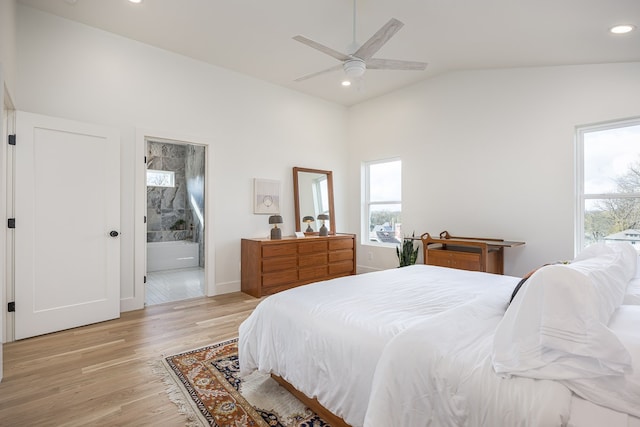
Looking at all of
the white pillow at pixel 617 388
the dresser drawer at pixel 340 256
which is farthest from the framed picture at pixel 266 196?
the white pillow at pixel 617 388

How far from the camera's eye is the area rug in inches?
67.2

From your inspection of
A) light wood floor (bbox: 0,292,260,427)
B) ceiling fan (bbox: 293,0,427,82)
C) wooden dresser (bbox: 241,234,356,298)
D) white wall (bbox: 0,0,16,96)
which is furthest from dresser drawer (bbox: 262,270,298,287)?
white wall (bbox: 0,0,16,96)

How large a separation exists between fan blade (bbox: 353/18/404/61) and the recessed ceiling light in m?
2.00

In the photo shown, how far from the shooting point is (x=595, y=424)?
2.73ft

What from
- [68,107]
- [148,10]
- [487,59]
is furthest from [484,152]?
[68,107]

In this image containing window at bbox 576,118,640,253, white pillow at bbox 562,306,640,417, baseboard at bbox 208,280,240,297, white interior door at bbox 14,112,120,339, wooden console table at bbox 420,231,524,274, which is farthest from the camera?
baseboard at bbox 208,280,240,297

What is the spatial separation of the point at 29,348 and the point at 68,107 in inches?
91.0

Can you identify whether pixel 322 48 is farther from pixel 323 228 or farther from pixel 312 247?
pixel 323 228

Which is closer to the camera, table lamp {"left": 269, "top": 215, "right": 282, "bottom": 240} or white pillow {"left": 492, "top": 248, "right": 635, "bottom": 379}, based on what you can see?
white pillow {"left": 492, "top": 248, "right": 635, "bottom": 379}

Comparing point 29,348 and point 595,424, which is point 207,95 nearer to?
point 29,348

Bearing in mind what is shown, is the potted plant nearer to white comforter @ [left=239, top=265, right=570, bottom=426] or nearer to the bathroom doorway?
white comforter @ [left=239, top=265, right=570, bottom=426]

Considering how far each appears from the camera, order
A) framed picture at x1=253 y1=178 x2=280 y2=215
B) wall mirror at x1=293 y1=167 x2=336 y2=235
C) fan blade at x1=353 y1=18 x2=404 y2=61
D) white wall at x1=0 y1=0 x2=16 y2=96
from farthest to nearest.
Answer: wall mirror at x1=293 y1=167 x2=336 y2=235 < framed picture at x1=253 y1=178 x2=280 y2=215 < white wall at x1=0 y1=0 x2=16 y2=96 < fan blade at x1=353 y1=18 x2=404 y2=61

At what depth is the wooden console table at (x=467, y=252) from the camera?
3.71 m

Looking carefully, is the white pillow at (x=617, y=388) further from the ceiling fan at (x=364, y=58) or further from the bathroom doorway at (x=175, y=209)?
the bathroom doorway at (x=175, y=209)
